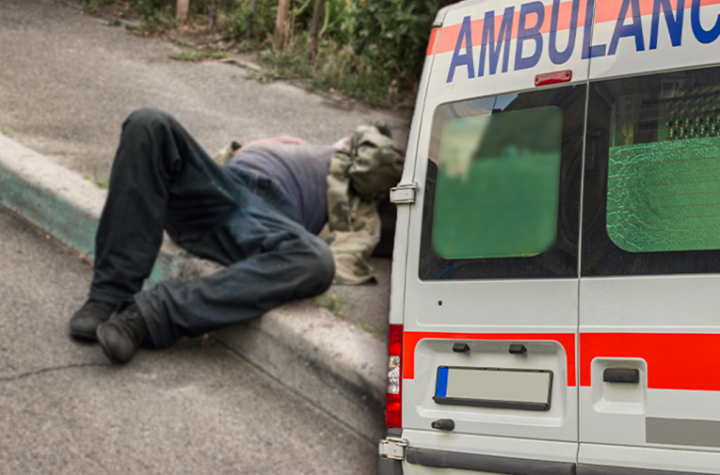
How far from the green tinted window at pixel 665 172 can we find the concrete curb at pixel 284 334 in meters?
1.67

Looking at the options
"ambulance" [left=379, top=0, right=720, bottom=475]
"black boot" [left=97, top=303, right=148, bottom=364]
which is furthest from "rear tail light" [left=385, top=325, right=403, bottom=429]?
"black boot" [left=97, top=303, right=148, bottom=364]

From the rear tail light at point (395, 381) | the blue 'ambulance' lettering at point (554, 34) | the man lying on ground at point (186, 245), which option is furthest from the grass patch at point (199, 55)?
the rear tail light at point (395, 381)

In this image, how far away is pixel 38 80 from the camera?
23.4 feet

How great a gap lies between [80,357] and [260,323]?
35.7 inches

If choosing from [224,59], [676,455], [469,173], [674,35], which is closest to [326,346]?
[469,173]

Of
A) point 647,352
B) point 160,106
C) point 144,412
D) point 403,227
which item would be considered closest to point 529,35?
point 403,227

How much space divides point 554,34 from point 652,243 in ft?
2.27

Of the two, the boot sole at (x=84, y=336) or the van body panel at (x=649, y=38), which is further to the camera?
the boot sole at (x=84, y=336)

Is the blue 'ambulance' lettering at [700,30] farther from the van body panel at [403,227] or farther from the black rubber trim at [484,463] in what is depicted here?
the black rubber trim at [484,463]

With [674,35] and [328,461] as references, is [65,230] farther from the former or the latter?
[674,35]

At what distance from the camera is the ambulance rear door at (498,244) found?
83.7 inches

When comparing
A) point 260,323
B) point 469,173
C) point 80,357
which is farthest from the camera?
point 260,323

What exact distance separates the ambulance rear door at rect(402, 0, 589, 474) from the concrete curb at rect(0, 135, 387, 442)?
3.49 ft

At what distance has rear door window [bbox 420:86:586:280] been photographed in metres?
2.14
